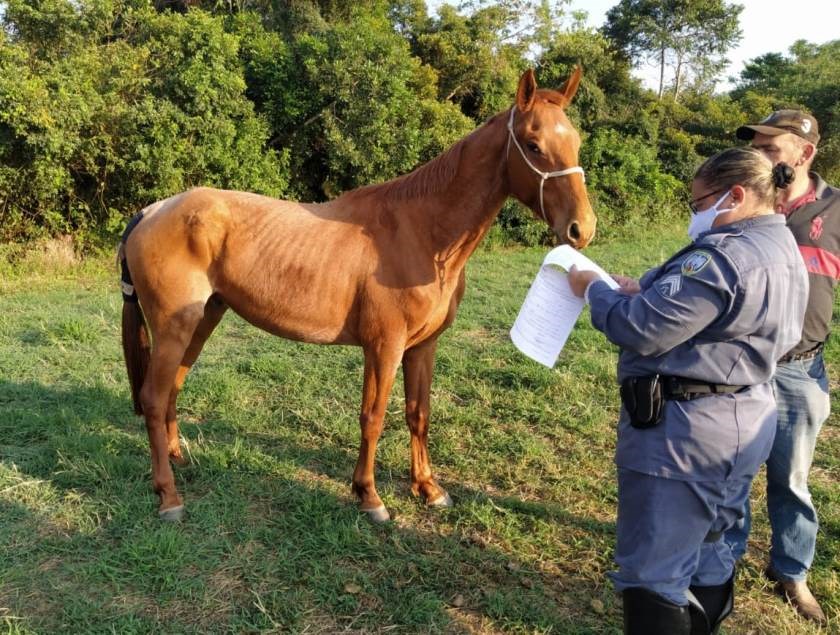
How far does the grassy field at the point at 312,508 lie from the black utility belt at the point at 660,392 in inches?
50.9

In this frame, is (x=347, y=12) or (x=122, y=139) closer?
(x=122, y=139)

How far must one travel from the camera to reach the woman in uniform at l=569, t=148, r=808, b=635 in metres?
1.77

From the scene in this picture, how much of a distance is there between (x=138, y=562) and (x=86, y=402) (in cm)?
217

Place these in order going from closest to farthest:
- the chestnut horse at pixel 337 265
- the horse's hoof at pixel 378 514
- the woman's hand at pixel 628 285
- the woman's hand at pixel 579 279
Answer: the woman's hand at pixel 579 279
the woman's hand at pixel 628 285
the chestnut horse at pixel 337 265
the horse's hoof at pixel 378 514

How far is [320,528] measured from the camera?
3195mm

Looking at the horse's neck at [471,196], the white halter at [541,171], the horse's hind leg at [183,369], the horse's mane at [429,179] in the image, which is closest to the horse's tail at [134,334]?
the horse's hind leg at [183,369]

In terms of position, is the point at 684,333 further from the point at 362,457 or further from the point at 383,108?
the point at 383,108

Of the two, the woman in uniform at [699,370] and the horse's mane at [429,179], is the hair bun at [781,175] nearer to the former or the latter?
the woman in uniform at [699,370]

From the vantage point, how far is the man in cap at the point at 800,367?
2.61 meters

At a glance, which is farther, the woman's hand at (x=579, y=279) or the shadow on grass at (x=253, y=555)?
the shadow on grass at (x=253, y=555)

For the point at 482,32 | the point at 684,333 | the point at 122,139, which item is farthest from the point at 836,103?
the point at 684,333

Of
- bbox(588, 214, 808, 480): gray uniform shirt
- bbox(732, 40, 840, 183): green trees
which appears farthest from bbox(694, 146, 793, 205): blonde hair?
bbox(732, 40, 840, 183): green trees

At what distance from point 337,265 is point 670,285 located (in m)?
1.95

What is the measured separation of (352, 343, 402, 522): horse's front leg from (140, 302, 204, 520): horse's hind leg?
41.8 inches
